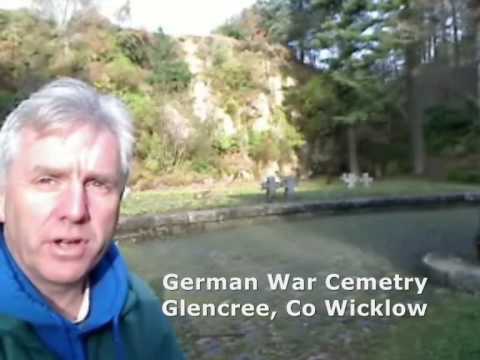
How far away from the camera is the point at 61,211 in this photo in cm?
95

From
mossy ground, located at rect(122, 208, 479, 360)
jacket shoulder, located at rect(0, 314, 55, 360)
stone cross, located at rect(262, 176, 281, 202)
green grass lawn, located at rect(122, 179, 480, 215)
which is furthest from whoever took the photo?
stone cross, located at rect(262, 176, 281, 202)

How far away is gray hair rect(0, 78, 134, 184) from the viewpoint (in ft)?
3.17

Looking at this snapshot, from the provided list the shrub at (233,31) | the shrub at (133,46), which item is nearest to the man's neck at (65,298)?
the shrub at (133,46)

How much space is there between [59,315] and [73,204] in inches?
6.9

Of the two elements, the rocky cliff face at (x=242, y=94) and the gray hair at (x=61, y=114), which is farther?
the rocky cliff face at (x=242, y=94)

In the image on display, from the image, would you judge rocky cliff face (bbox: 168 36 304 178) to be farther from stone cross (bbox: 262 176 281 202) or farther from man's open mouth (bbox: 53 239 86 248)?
man's open mouth (bbox: 53 239 86 248)

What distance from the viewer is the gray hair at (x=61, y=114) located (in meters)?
0.97

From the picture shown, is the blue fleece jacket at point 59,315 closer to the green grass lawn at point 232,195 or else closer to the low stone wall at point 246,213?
the low stone wall at point 246,213

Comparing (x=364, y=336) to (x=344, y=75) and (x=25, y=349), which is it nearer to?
(x=25, y=349)

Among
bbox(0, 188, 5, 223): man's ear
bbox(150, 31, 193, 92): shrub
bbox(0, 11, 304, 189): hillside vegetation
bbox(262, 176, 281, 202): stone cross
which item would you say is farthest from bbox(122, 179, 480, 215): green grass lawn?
bbox(0, 188, 5, 223): man's ear

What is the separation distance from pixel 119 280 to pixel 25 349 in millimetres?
236

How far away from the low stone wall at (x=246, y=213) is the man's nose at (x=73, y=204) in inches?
300

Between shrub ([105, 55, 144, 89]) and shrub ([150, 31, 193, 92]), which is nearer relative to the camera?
shrub ([105, 55, 144, 89])

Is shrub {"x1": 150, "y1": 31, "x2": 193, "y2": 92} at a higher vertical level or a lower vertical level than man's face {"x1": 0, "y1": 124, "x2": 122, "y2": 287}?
higher
